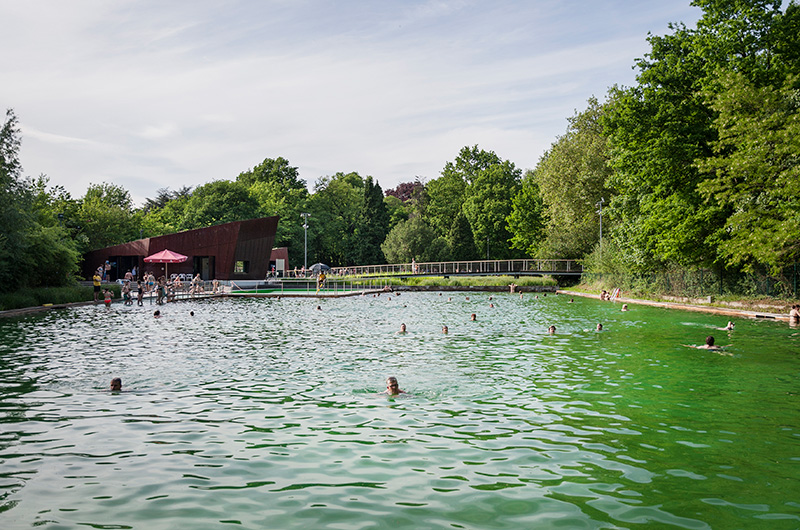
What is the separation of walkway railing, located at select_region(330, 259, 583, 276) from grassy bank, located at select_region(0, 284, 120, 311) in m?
35.5

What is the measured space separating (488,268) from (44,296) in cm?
4618

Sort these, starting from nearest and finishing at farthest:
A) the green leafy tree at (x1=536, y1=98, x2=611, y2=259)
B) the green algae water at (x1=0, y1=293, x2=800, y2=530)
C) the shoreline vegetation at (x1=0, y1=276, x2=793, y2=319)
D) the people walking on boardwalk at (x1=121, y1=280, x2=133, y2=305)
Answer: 1. the green algae water at (x1=0, y1=293, x2=800, y2=530)
2. the shoreline vegetation at (x1=0, y1=276, x2=793, y2=319)
3. the people walking on boardwalk at (x1=121, y1=280, x2=133, y2=305)
4. the green leafy tree at (x1=536, y1=98, x2=611, y2=259)

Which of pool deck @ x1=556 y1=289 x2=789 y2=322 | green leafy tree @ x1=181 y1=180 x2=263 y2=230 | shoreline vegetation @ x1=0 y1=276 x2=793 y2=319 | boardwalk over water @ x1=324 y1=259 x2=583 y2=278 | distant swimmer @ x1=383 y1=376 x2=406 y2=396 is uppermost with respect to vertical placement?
green leafy tree @ x1=181 y1=180 x2=263 y2=230

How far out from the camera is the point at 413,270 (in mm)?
69875

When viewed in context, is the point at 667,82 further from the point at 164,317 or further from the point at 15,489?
the point at 15,489

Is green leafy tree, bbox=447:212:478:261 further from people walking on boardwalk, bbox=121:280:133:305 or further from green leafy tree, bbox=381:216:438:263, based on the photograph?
people walking on boardwalk, bbox=121:280:133:305

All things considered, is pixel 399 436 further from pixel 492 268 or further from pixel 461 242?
pixel 461 242

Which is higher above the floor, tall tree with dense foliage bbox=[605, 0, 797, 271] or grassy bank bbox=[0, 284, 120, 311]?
tall tree with dense foliage bbox=[605, 0, 797, 271]

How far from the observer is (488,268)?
225 feet

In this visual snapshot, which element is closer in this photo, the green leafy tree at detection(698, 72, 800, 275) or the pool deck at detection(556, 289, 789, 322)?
the green leafy tree at detection(698, 72, 800, 275)

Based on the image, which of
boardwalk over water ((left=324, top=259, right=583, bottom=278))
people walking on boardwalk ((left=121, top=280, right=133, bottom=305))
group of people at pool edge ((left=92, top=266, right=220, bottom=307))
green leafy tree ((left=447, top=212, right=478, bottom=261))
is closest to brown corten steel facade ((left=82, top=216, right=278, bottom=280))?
group of people at pool edge ((left=92, top=266, right=220, bottom=307))

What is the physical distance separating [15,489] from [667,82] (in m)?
35.8

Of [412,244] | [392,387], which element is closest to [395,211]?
[412,244]

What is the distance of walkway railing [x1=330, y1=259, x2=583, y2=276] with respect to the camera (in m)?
64.4
